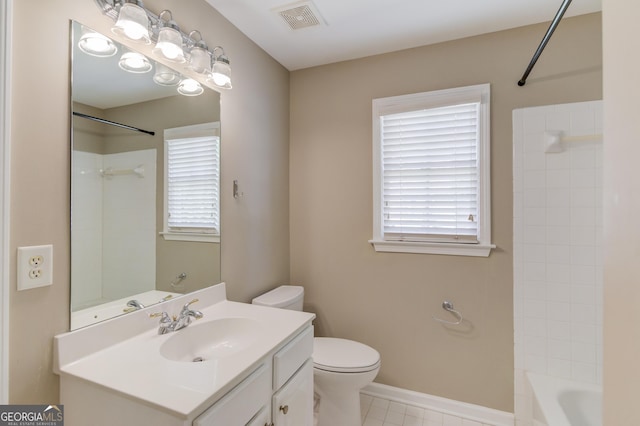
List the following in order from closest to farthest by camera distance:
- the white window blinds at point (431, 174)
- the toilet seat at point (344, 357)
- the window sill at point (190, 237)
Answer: the window sill at point (190, 237)
the toilet seat at point (344, 357)
the white window blinds at point (431, 174)

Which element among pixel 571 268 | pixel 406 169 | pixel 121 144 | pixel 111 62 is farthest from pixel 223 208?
pixel 571 268

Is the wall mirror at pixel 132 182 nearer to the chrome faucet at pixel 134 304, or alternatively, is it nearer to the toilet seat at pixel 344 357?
the chrome faucet at pixel 134 304

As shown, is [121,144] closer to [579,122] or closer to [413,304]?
[413,304]

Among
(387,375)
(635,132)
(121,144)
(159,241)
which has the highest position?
(121,144)

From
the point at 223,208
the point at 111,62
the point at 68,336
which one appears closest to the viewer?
the point at 68,336

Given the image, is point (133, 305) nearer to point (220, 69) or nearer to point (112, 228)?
point (112, 228)

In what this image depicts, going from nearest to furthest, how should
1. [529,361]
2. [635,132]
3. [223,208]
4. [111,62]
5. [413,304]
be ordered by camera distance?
[635,132]
[111,62]
[223,208]
[529,361]
[413,304]

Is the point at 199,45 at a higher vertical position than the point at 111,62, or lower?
higher

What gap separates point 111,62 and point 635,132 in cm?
154

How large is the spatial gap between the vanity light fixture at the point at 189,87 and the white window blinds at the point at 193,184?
21cm

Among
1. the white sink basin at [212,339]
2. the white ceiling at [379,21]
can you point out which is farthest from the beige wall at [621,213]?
the white ceiling at [379,21]

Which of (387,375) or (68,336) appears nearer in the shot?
(68,336)

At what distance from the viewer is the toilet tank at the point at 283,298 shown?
1802 millimetres

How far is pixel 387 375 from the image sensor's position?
2.06 m
